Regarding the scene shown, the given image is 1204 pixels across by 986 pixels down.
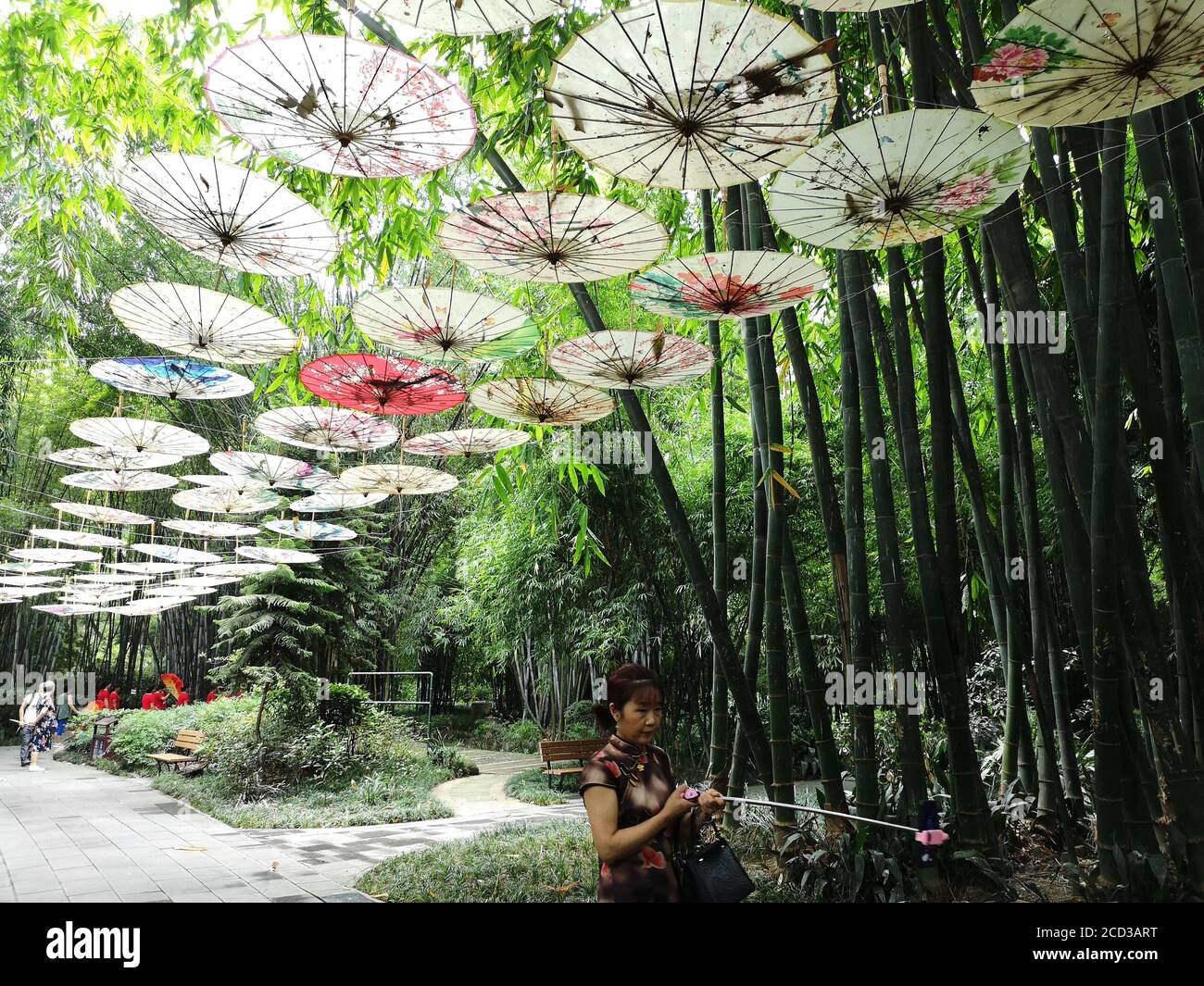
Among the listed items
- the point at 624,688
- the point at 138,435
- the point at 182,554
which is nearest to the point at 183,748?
the point at 182,554

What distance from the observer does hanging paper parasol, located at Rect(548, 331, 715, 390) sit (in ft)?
12.6

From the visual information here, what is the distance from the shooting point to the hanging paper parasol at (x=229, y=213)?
2979 mm

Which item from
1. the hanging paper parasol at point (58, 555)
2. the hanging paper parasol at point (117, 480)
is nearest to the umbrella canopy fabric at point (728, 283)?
the hanging paper parasol at point (117, 480)

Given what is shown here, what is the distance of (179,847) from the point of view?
5648 millimetres

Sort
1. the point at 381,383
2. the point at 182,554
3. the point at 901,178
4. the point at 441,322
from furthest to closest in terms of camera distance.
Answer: the point at 182,554 → the point at 381,383 → the point at 441,322 → the point at 901,178

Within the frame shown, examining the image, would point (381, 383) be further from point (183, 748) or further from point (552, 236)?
point (183, 748)

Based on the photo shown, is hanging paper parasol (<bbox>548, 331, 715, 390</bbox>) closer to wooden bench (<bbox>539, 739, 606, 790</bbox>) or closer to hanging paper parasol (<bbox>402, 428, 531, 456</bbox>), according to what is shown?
hanging paper parasol (<bbox>402, 428, 531, 456</bbox>)

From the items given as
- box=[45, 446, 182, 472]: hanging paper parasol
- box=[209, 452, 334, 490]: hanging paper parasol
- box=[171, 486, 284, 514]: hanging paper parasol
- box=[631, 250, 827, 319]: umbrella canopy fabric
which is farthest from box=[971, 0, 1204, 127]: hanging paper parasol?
box=[171, 486, 284, 514]: hanging paper parasol

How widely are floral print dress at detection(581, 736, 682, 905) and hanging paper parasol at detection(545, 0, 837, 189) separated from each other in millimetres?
1728

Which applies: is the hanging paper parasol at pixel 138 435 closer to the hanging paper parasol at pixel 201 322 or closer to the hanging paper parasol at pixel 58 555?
the hanging paper parasol at pixel 201 322

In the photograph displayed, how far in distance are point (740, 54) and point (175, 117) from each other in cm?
360

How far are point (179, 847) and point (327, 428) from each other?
3.10 metres

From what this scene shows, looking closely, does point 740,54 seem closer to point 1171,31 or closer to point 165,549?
point 1171,31
